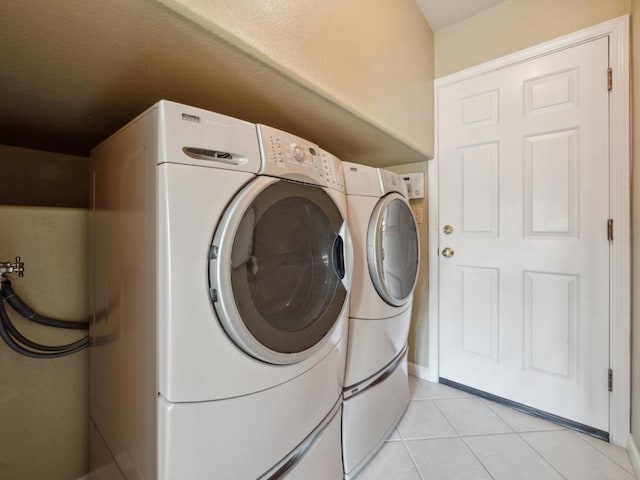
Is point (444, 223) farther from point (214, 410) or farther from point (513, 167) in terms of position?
point (214, 410)

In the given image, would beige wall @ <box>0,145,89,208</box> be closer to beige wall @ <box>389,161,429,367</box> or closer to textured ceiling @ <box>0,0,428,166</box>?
textured ceiling @ <box>0,0,428,166</box>

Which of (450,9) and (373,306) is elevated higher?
(450,9)

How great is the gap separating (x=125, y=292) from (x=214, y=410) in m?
0.42

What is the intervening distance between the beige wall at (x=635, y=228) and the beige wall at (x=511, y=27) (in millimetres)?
162

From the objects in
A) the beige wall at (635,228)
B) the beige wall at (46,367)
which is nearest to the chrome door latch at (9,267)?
the beige wall at (46,367)

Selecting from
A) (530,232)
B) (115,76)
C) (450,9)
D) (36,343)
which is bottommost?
(36,343)

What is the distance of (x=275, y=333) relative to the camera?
72cm

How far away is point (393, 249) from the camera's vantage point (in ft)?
4.18

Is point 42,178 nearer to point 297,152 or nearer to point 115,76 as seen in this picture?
point 115,76

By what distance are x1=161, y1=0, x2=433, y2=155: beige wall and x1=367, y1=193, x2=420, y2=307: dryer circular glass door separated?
0.41 metres

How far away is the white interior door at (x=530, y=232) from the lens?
1396 millimetres

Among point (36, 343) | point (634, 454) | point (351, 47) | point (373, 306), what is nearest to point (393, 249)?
point (373, 306)

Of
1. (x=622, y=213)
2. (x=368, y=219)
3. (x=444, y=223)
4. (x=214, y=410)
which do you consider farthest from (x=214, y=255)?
(x=622, y=213)

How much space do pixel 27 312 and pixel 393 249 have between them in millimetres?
1458
